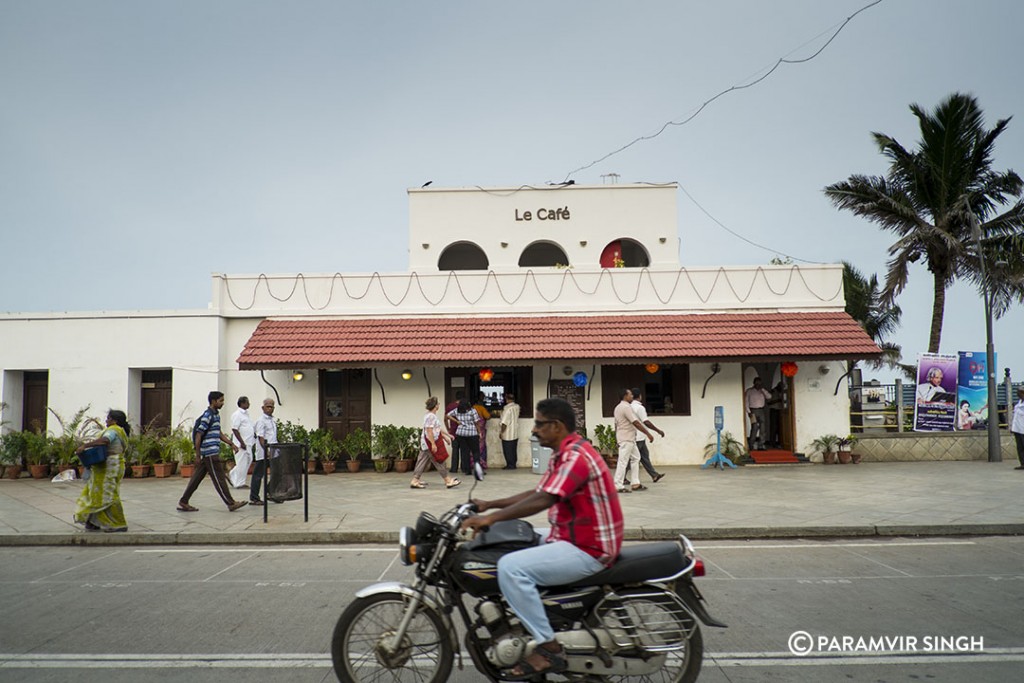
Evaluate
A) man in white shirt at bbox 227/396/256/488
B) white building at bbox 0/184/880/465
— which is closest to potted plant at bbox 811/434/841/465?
white building at bbox 0/184/880/465

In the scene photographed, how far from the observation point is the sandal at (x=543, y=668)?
12.0 feet

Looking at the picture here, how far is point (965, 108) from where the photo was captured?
2119 centimetres

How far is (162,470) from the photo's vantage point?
50.8ft

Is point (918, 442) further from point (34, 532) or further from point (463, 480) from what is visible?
point (34, 532)

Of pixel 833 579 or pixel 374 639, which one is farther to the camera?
pixel 833 579

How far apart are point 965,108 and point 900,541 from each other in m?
18.5

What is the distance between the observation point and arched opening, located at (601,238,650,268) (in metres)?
21.4

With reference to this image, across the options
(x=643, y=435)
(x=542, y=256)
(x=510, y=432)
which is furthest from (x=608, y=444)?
(x=542, y=256)

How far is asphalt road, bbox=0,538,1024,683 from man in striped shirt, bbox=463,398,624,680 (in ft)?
3.02

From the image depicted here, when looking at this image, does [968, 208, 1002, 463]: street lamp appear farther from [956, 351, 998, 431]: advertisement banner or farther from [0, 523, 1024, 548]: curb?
[0, 523, 1024, 548]: curb

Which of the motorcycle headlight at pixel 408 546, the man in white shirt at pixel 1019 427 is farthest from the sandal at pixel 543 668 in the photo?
the man in white shirt at pixel 1019 427

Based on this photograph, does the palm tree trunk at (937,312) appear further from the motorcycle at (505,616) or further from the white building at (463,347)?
the motorcycle at (505,616)

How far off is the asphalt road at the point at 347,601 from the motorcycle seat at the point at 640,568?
966 millimetres

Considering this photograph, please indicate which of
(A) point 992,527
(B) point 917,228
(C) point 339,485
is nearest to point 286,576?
(C) point 339,485
